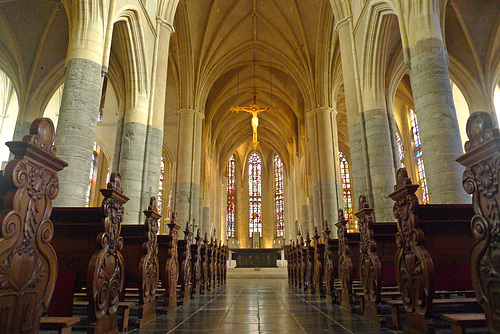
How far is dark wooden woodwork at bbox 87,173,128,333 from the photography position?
2.81 m

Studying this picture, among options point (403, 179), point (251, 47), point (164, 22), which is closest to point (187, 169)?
point (164, 22)

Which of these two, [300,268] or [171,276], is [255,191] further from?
[171,276]

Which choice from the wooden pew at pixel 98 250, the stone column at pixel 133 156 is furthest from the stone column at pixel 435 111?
the stone column at pixel 133 156

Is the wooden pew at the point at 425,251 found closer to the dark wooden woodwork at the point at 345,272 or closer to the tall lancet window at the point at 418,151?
the dark wooden woodwork at the point at 345,272

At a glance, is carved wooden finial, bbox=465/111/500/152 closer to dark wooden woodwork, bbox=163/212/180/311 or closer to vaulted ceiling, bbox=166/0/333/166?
dark wooden woodwork, bbox=163/212/180/311

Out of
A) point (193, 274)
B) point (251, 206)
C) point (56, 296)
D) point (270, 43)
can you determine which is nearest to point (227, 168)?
point (251, 206)

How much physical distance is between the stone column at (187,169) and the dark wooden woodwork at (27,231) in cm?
1279

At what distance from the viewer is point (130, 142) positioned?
916cm

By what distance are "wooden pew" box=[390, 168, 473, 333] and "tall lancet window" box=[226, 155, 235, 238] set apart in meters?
28.0

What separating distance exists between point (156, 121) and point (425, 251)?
27.7ft

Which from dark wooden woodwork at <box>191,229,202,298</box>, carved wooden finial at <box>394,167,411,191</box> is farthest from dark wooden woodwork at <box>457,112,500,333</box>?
dark wooden woodwork at <box>191,229,202,298</box>

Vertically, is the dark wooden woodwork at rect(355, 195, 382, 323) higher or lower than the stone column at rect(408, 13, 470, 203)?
lower

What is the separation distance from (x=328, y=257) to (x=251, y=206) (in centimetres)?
2647

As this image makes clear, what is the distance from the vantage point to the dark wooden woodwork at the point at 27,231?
1.83 m
